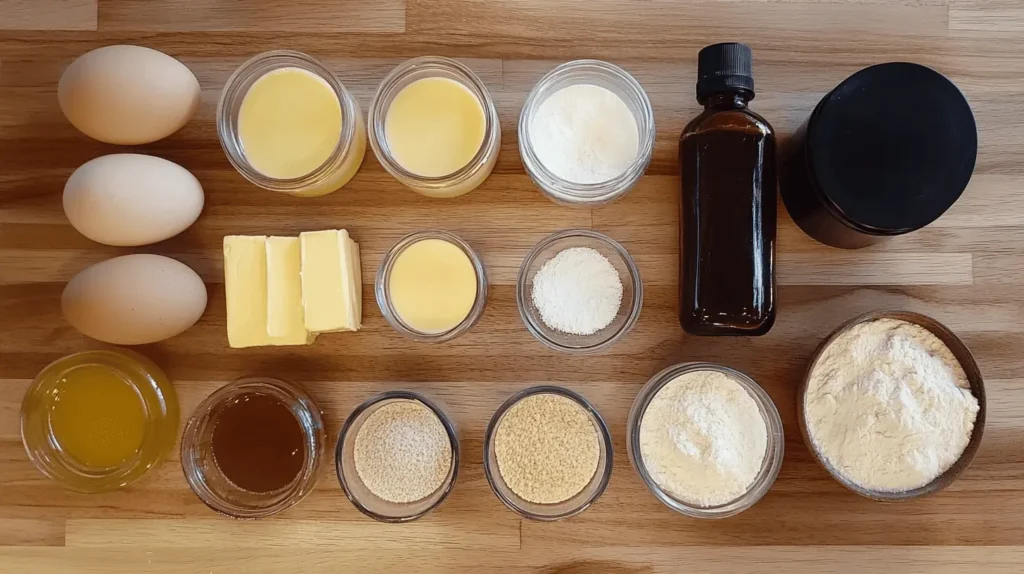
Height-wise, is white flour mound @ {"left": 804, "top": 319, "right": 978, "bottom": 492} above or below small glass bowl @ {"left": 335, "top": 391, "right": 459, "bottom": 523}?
above

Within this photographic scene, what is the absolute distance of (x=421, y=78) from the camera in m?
1.02

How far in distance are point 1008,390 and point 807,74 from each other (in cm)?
58

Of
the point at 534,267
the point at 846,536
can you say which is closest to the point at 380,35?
the point at 534,267

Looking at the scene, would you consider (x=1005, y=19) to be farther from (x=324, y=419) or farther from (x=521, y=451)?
(x=324, y=419)

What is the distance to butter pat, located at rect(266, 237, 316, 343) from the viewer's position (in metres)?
1.01

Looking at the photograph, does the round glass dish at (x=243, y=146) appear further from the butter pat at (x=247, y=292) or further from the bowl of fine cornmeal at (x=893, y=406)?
the bowl of fine cornmeal at (x=893, y=406)

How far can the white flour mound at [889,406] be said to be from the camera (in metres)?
0.95

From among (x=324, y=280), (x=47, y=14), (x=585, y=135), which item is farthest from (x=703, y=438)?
(x=47, y=14)

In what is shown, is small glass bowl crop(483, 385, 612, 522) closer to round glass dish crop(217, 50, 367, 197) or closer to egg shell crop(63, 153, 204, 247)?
round glass dish crop(217, 50, 367, 197)

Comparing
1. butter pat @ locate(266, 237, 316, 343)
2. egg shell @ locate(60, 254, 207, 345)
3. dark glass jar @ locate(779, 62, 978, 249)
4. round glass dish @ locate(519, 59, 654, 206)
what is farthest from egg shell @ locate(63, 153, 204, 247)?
dark glass jar @ locate(779, 62, 978, 249)

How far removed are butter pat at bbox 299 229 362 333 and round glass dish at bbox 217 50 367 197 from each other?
0.08m

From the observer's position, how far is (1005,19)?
107cm

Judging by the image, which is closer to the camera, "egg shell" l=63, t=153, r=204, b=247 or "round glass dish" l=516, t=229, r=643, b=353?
"egg shell" l=63, t=153, r=204, b=247

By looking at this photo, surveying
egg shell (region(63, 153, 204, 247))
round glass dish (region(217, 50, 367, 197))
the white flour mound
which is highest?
round glass dish (region(217, 50, 367, 197))
